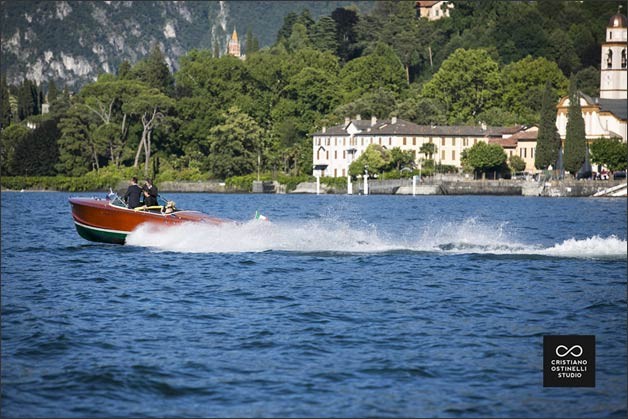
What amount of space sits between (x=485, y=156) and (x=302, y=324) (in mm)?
108011

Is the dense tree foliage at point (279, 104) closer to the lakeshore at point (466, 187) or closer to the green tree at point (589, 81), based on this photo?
the green tree at point (589, 81)

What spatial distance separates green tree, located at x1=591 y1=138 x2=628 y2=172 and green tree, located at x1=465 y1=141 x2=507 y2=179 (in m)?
9.42

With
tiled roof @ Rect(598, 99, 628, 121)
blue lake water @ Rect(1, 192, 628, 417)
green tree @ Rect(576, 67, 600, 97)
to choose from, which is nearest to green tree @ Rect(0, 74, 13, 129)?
green tree @ Rect(576, 67, 600, 97)

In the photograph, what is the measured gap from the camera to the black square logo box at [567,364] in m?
18.3

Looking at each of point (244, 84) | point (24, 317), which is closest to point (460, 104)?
point (244, 84)

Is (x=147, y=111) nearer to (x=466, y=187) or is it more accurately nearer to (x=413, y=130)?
(x=413, y=130)

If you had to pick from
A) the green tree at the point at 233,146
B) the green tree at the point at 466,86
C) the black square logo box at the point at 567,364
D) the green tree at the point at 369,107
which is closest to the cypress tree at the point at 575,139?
the green tree at the point at 369,107

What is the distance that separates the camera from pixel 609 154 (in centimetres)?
12600

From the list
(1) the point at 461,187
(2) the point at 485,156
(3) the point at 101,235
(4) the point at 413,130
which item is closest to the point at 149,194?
(3) the point at 101,235

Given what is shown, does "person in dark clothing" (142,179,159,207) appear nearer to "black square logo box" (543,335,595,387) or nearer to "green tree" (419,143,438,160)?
"black square logo box" (543,335,595,387)

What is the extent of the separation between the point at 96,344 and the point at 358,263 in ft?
46.5

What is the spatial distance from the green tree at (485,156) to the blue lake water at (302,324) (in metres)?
89.6

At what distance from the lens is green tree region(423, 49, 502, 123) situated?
520ft

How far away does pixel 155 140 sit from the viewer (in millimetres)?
143250
